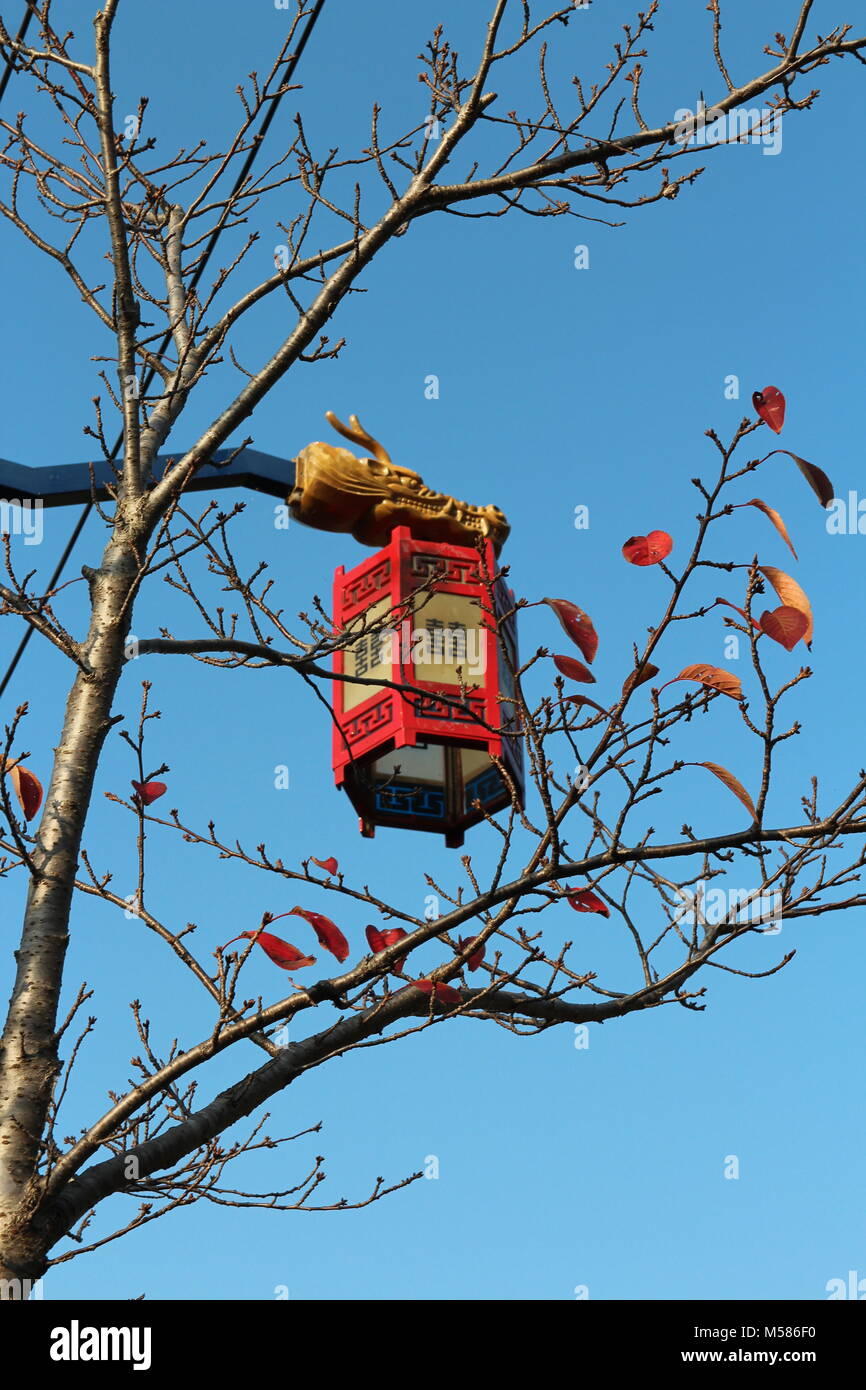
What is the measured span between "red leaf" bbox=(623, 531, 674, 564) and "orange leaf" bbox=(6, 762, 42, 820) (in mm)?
1694

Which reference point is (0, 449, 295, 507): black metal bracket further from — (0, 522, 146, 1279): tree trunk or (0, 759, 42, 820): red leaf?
(0, 759, 42, 820): red leaf

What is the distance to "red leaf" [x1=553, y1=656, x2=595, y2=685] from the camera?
12.2ft

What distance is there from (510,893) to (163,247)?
267 centimetres

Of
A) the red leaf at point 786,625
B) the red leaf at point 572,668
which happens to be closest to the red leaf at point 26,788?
the red leaf at point 572,668

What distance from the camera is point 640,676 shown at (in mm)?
3506

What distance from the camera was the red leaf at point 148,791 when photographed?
4.21 m

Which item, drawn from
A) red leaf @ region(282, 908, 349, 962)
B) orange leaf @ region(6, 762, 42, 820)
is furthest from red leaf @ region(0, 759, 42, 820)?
red leaf @ region(282, 908, 349, 962)

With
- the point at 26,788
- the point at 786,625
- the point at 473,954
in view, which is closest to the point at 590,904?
the point at 473,954

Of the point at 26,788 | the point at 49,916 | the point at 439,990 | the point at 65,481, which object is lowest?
the point at 439,990

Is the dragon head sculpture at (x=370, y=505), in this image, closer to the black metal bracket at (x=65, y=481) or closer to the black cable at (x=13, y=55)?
the black metal bracket at (x=65, y=481)

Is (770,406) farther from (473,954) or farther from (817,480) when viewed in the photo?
(473,954)

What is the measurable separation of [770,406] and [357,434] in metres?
3.02

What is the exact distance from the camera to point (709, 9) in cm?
424
